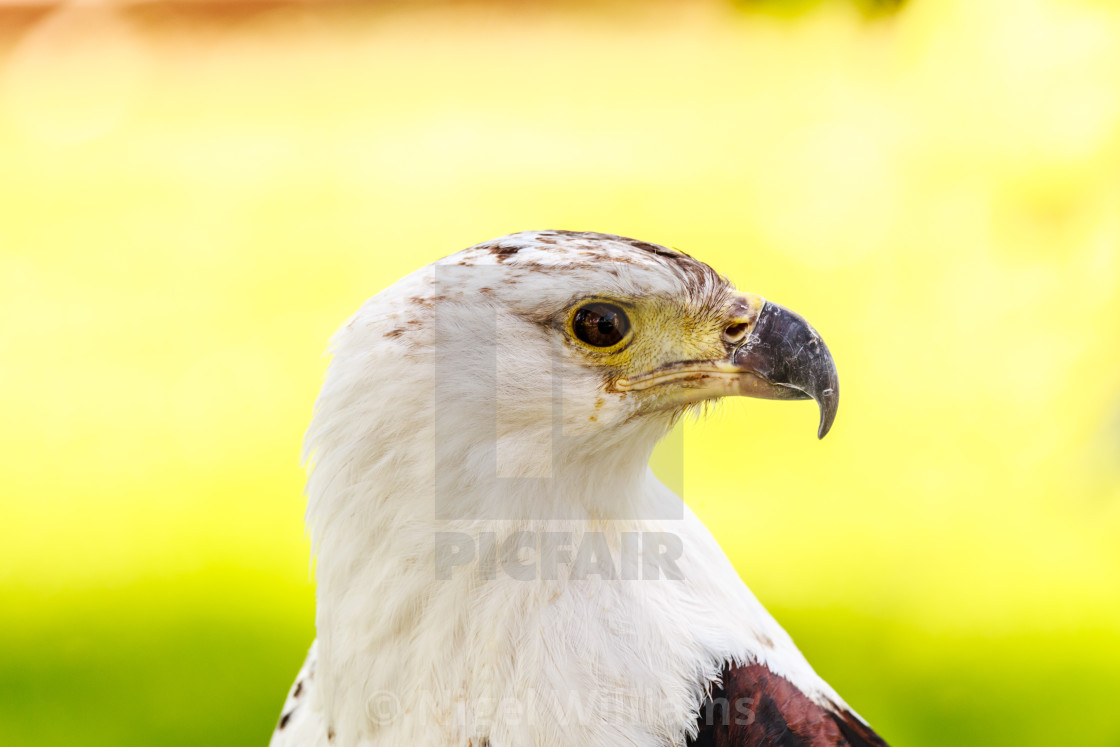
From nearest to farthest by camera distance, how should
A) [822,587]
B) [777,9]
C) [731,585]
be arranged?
[731,585] < [822,587] < [777,9]

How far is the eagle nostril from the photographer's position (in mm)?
1487

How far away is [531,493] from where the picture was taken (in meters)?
1.47

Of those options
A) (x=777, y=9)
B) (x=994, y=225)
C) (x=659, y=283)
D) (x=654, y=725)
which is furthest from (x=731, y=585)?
(x=777, y=9)

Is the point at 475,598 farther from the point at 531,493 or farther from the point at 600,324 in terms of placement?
the point at 600,324

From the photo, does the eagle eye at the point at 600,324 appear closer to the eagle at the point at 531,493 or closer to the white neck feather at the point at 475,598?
the eagle at the point at 531,493

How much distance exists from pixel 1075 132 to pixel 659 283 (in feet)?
10.2

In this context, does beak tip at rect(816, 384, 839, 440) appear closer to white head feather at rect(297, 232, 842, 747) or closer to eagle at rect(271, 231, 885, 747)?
eagle at rect(271, 231, 885, 747)

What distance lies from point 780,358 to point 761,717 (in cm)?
57

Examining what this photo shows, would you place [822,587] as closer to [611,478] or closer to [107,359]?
[611,478]

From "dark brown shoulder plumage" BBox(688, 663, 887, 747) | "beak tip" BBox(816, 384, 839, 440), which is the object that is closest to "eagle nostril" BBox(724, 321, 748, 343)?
"beak tip" BBox(816, 384, 839, 440)

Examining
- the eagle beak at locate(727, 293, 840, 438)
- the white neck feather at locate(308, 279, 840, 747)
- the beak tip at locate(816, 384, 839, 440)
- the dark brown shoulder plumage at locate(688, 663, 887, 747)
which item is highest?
the eagle beak at locate(727, 293, 840, 438)

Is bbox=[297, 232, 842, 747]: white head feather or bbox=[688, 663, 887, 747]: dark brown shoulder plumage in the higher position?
bbox=[297, 232, 842, 747]: white head feather

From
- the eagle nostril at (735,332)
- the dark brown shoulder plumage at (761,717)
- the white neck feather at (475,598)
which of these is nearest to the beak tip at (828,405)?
the eagle nostril at (735,332)

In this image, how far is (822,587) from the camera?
11.7 ft
